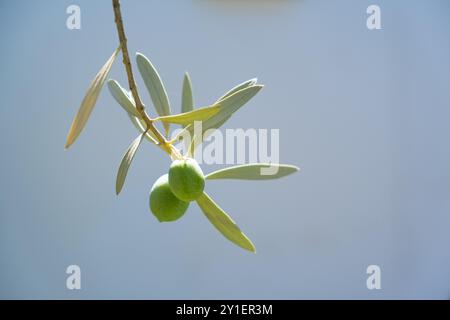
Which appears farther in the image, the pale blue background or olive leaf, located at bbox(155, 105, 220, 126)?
the pale blue background

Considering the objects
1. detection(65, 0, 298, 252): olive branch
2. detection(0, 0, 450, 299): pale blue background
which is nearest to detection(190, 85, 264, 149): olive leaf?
detection(65, 0, 298, 252): olive branch

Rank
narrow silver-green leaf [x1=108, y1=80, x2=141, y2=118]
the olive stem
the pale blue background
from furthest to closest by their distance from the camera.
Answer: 1. the pale blue background
2. narrow silver-green leaf [x1=108, y1=80, x2=141, y2=118]
3. the olive stem

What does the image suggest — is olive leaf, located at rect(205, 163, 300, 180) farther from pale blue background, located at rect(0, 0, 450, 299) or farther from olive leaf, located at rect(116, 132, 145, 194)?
pale blue background, located at rect(0, 0, 450, 299)

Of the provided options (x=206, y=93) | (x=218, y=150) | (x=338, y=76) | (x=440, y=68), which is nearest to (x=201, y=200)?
(x=218, y=150)

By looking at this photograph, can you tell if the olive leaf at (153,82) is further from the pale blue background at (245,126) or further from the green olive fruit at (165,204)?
the pale blue background at (245,126)

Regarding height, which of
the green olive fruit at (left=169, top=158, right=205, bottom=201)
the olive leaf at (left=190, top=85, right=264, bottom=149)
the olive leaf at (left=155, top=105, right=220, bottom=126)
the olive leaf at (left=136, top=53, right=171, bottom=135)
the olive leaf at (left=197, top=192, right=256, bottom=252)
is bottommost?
the olive leaf at (left=197, top=192, right=256, bottom=252)

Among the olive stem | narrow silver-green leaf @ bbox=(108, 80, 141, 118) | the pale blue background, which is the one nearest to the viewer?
the olive stem

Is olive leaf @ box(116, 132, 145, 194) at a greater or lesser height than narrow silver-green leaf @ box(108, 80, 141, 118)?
lesser

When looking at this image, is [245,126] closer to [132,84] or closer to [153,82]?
[153,82]
